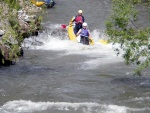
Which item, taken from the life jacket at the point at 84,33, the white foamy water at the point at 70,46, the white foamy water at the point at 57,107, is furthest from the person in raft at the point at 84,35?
the white foamy water at the point at 57,107

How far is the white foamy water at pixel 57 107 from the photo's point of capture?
9.92m

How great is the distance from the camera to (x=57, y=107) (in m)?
10.2

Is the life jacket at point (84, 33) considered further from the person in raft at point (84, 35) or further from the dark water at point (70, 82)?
the dark water at point (70, 82)

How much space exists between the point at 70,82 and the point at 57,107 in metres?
2.21

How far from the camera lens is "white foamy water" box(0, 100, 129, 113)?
32.6 ft

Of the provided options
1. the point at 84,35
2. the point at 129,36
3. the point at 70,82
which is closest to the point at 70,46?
the point at 84,35

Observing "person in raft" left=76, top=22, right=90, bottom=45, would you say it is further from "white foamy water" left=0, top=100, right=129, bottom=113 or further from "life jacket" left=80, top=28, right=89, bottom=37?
"white foamy water" left=0, top=100, right=129, bottom=113

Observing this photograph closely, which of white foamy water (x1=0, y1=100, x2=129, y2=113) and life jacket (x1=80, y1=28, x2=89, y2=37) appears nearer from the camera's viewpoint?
white foamy water (x1=0, y1=100, x2=129, y2=113)

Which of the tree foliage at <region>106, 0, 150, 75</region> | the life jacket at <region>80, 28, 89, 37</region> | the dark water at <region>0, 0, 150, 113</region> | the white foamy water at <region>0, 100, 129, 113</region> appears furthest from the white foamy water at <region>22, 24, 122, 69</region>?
the white foamy water at <region>0, 100, 129, 113</region>

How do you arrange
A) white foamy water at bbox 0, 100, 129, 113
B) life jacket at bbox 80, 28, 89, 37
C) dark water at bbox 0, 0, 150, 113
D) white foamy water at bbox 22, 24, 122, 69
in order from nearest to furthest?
white foamy water at bbox 0, 100, 129, 113 < dark water at bbox 0, 0, 150, 113 < white foamy water at bbox 22, 24, 122, 69 < life jacket at bbox 80, 28, 89, 37

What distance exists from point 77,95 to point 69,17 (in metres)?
12.7

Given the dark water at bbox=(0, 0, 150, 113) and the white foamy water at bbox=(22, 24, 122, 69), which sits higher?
the white foamy water at bbox=(22, 24, 122, 69)

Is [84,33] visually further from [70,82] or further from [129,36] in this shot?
[129,36]

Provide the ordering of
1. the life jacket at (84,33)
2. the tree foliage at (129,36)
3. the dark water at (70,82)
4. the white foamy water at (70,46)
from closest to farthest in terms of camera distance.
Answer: the dark water at (70,82) → the tree foliage at (129,36) → the white foamy water at (70,46) → the life jacket at (84,33)
